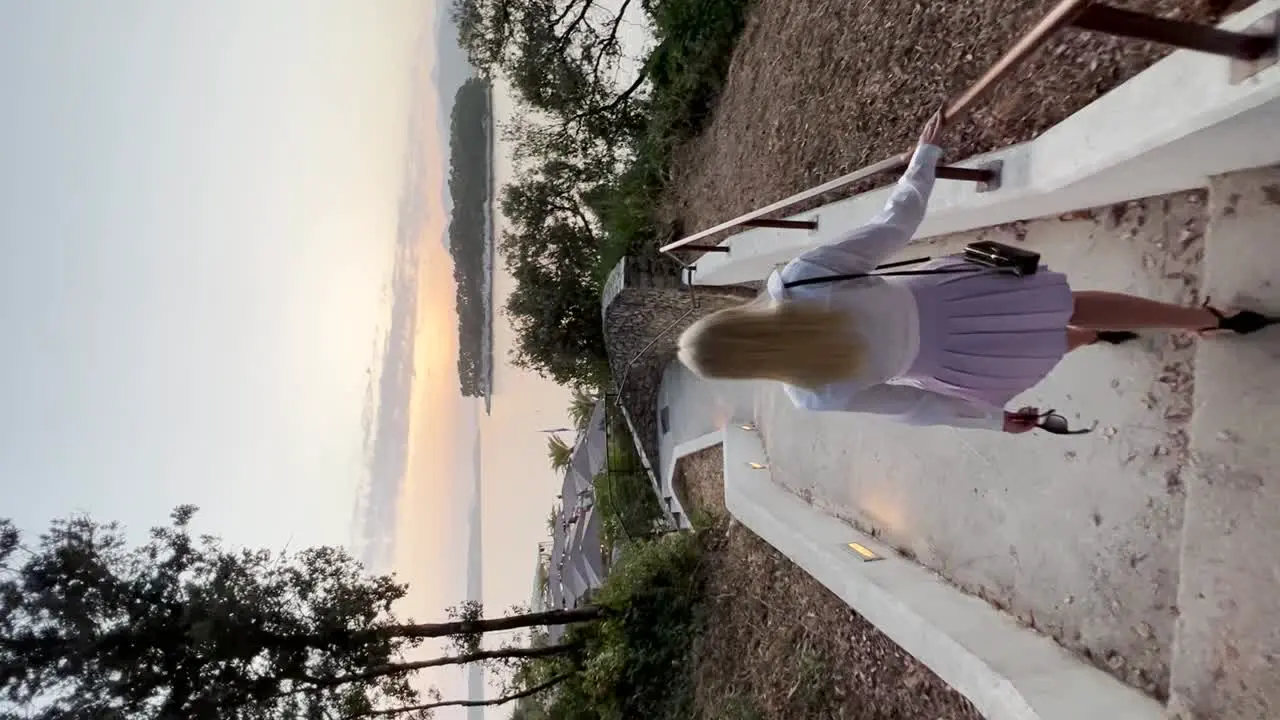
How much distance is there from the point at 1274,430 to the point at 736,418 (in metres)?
5.88

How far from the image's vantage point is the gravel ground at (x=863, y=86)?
3.62 m

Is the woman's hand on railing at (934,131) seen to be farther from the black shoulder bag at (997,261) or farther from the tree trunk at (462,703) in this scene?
the tree trunk at (462,703)

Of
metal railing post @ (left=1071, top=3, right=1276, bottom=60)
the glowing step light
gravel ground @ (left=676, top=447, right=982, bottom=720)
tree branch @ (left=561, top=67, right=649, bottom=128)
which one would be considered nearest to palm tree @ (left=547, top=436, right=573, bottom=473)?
tree branch @ (left=561, top=67, right=649, bottom=128)

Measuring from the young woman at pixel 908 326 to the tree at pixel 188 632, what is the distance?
631 centimetres

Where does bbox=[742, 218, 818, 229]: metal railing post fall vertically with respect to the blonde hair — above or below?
above

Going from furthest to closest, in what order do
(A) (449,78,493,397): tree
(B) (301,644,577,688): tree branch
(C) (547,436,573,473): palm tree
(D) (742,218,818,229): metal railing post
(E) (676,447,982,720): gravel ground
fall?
(C) (547,436,573,473): palm tree, (A) (449,78,493,397): tree, (B) (301,644,577,688): tree branch, (D) (742,218,818,229): metal railing post, (E) (676,447,982,720): gravel ground

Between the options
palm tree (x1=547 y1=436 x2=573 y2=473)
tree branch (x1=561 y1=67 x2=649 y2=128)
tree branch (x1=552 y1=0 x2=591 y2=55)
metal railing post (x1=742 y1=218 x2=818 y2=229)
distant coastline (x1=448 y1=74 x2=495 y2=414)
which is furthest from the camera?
palm tree (x1=547 y1=436 x2=573 y2=473)

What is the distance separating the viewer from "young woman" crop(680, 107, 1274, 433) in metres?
2.57

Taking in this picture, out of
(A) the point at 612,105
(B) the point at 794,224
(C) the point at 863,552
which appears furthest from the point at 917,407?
(A) the point at 612,105

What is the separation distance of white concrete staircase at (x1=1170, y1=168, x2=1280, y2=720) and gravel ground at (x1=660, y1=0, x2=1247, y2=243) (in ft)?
2.43

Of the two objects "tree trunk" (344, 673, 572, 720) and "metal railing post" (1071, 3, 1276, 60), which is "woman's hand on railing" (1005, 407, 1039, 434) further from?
"tree trunk" (344, 673, 572, 720)

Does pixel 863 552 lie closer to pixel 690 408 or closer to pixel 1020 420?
pixel 1020 420

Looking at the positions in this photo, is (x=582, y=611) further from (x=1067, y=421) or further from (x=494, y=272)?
(x=494, y=272)

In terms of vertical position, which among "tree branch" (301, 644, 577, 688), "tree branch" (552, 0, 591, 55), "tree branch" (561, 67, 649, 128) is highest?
"tree branch" (552, 0, 591, 55)
